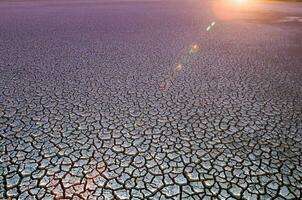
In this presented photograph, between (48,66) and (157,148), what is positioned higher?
(48,66)

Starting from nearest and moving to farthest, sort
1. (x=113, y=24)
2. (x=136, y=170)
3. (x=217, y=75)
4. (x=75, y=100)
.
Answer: (x=136, y=170) → (x=75, y=100) → (x=217, y=75) → (x=113, y=24)

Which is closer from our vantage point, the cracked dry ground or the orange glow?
the cracked dry ground

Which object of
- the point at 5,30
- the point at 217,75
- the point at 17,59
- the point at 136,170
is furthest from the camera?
the point at 5,30

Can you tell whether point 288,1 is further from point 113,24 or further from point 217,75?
point 217,75

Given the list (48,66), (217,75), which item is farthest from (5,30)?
(217,75)

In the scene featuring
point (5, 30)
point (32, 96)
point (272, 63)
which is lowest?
point (272, 63)

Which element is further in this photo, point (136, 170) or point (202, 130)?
point (202, 130)

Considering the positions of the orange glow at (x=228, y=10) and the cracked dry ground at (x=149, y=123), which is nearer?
the cracked dry ground at (x=149, y=123)

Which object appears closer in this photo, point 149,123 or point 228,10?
point 149,123
